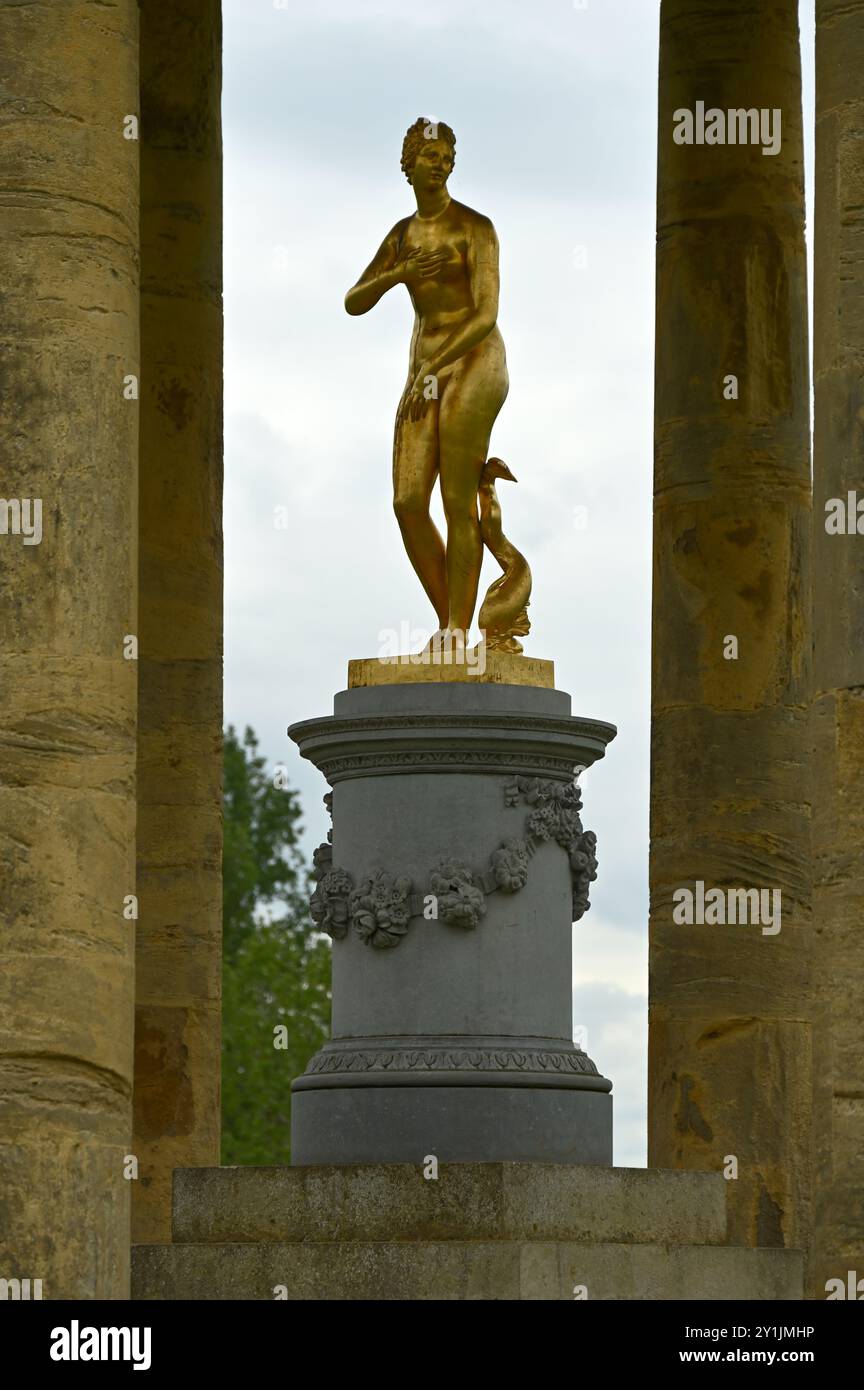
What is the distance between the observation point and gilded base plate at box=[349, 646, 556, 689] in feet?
118

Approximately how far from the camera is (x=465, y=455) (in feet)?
122

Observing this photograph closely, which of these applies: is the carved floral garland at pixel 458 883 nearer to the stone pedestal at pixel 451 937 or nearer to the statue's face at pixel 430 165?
the stone pedestal at pixel 451 937

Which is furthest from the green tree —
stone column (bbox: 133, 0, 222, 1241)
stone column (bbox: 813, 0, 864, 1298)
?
stone column (bbox: 813, 0, 864, 1298)

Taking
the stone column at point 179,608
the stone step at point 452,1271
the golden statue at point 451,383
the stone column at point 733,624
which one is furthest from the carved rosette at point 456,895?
the stone column at point 179,608

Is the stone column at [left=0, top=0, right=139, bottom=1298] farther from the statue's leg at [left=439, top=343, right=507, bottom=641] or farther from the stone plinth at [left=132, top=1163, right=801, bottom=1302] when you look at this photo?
the statue's leg at [left=439, top=343, right=507, bottom=641]

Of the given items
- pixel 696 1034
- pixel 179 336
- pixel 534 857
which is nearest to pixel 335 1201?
pixel 534 857

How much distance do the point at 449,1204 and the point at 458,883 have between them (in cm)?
363

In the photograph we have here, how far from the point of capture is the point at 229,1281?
1313 inches

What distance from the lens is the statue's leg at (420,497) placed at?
123ft

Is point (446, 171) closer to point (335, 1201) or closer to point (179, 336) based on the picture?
point (179, 336)

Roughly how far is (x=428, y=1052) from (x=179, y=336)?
40.5 feet

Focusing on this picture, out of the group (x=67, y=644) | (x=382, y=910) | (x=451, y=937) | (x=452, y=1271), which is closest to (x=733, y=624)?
(x=451, y=937)

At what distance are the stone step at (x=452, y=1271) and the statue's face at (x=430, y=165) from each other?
11.8m

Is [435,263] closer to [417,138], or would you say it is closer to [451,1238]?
[417,138]
